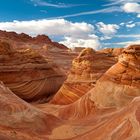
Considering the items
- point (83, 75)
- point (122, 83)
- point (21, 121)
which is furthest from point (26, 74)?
point (21, 121)

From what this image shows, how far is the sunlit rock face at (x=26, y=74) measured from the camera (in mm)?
19422

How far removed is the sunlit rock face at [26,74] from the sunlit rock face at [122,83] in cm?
664

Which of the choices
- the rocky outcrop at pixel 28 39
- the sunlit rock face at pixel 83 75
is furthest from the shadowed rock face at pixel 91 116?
the rocky outcrop at pixel 28 39

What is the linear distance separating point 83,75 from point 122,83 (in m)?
5.40

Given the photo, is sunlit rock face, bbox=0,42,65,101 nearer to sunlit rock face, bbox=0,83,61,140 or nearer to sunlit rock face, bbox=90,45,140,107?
sunlit rock face, bbox=90,45,140,107

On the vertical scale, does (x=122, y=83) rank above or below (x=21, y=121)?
above

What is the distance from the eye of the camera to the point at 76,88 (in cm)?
1775

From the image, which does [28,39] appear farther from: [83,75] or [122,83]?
[122,83]

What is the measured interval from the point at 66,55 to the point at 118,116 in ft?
157

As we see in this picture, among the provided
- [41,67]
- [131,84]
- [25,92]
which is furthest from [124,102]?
[41,67]

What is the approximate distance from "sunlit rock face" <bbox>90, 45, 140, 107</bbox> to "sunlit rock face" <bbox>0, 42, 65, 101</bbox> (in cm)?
664

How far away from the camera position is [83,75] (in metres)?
18.1

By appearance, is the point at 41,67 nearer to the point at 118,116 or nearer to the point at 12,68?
the point at 12,68

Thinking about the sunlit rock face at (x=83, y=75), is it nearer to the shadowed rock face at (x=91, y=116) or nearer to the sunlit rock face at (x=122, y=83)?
the shadowed rock face at (x=91, y=116)
